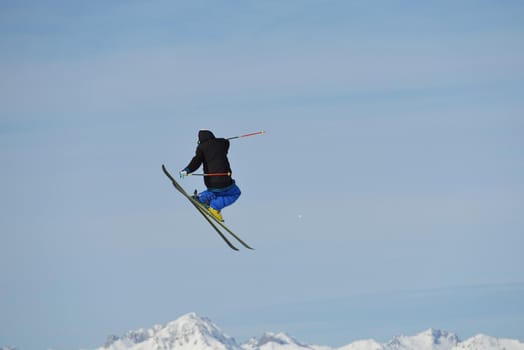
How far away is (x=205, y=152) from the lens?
41.7 meters

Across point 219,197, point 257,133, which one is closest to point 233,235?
point 219,197

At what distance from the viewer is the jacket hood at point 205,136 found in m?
41.8

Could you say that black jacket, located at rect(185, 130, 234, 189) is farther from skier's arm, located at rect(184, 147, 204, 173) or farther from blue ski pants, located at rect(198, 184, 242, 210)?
blue ski pants, located at rect(198, 184, 242, 210)

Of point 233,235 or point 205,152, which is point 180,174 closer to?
point 205,152

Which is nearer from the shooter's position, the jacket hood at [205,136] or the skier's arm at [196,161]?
the skier's arm at [196,161]

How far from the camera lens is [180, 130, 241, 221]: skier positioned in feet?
137

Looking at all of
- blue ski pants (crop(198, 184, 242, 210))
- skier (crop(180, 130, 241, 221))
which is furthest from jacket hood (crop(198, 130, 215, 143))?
blue ski pants (crop(198, 184, 242, 210))

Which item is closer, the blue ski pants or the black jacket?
the black jacket

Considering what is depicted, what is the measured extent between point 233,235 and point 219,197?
1825mm

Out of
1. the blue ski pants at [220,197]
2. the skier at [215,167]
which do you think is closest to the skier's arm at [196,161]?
the skier at [215,167]

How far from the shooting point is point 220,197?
4288 cm

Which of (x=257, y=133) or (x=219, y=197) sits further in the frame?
(x=219, y=197)

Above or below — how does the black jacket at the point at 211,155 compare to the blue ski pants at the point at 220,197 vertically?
above

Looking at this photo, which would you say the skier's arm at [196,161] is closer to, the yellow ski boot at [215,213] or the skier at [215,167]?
the skier at [215,167]
